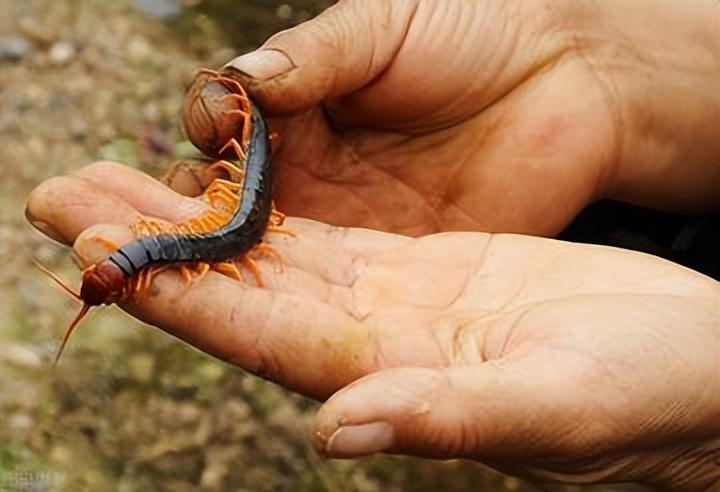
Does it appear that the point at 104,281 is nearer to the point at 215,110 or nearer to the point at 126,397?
the point at 215,110

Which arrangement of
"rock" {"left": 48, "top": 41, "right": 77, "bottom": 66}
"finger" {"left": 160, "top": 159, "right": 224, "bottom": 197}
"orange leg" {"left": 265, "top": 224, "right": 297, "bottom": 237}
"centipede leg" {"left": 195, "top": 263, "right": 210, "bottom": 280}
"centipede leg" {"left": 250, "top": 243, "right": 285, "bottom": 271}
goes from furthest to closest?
"rock" {"left": 48, "top": 41, "right": 77, "bottom": 66}, "finger" {"left": 160, "top": 159, "right": 224, "bottom": 197}, "orange leg" {"left": 265, "top": 224, "right": 297, "bottom": 237}, "centipede leg" {"left": 250, "top": 243, "right": 285, "bottom": 271}, "centipede leg" {"left": 195, "top": 263, "right": 210, "bottom": 280}

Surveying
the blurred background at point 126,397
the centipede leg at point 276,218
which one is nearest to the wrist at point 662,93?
the blurred background at point 126,397

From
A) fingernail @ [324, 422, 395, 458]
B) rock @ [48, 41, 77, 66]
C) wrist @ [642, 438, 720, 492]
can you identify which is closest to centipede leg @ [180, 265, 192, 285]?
fingernail @ [324, 422, 395, 458]

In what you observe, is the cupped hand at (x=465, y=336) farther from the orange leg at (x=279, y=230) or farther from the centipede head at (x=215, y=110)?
the centipede head at (x=215, y=110)

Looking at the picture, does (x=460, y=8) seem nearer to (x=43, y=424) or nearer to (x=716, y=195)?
(x=716, y=195)

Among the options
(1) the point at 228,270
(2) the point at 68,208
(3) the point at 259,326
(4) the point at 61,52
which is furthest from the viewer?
(4) the point at 61,52

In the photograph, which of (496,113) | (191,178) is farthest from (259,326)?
(496,113)

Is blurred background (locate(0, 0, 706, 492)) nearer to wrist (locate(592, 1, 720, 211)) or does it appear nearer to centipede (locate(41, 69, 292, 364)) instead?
wrist (locate(592, 1, 720, 211))

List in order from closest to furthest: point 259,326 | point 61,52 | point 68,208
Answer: point 259,326 → point 68,208 → point 61,52
